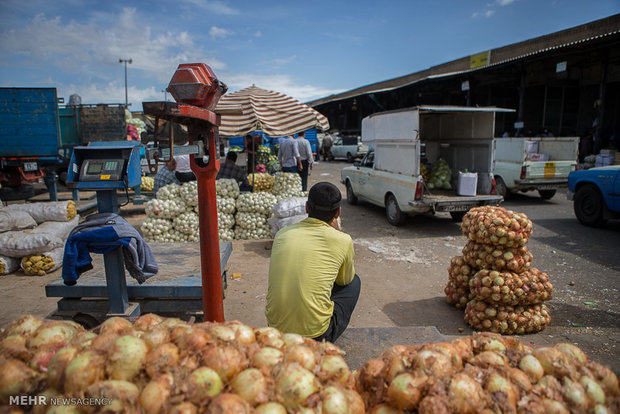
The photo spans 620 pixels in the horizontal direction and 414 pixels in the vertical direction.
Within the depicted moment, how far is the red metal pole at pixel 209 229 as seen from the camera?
106 inches

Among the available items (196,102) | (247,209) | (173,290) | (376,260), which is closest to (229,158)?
(247,209)

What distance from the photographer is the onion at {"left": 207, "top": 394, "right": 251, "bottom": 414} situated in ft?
4.08

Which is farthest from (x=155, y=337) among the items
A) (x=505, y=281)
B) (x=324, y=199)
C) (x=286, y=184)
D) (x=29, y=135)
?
(x=29, y=135)

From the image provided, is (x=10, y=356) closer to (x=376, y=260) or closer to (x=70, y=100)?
(x=376, y=260)

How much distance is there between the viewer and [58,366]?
1.43 m

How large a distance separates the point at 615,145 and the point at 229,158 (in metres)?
17.3

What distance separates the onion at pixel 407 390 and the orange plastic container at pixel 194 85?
2.10 meters

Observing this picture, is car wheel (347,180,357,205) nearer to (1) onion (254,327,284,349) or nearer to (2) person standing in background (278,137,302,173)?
(2) person standing in background (278,137,302,173)

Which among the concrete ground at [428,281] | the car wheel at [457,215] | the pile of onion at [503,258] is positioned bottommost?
the concrete ground at [428,281]

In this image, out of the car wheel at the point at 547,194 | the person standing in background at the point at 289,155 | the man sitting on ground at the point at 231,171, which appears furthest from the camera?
the car wheel at the point at 547,194

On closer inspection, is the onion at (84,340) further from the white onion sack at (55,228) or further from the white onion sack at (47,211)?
the white onion sack at (47,211)

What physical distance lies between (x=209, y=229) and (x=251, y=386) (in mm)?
1540

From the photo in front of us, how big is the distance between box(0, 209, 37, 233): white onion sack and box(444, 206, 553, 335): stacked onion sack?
23.4 feet

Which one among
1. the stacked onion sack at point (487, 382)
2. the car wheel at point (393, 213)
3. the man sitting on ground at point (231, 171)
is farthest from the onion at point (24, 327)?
the car wheel at point (393, 213)
